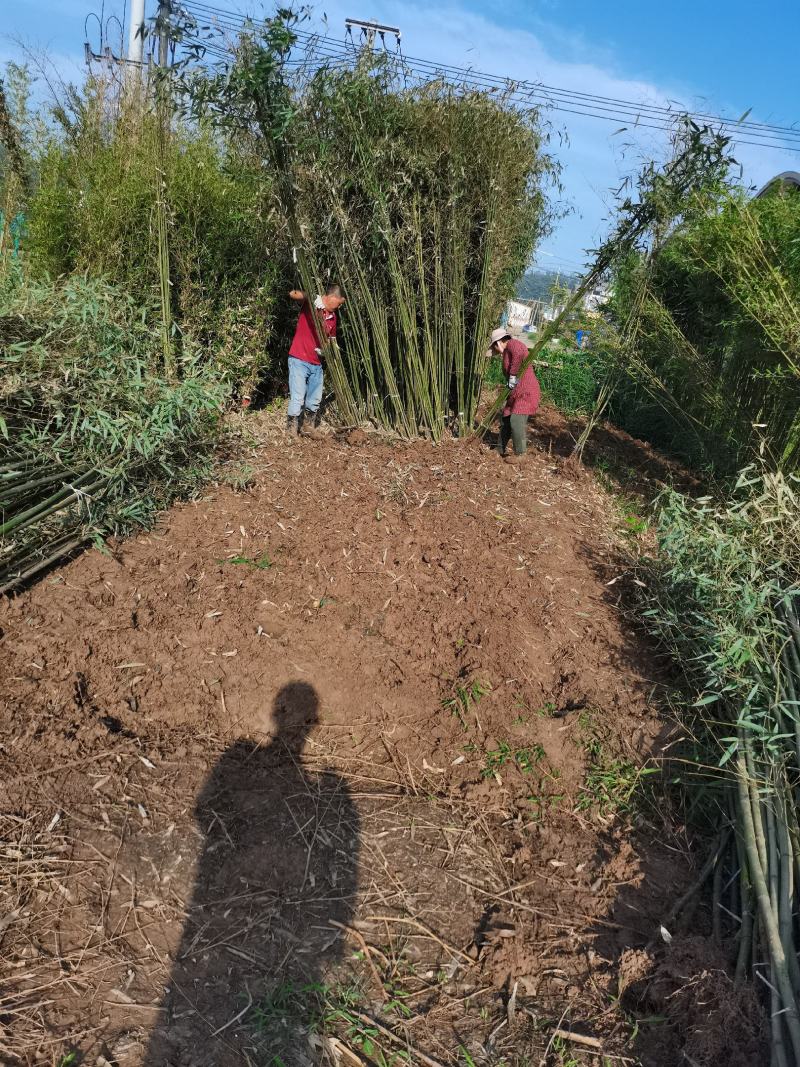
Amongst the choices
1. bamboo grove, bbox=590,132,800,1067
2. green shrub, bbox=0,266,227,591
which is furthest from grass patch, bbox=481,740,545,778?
green shrub, bbox=0,266,227,591

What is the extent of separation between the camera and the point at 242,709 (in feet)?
9.43

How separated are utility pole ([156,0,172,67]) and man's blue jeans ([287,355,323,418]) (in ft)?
6.81

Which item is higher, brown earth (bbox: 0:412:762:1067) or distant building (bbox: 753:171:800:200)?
distant building (bbox: 753:171:800:200)

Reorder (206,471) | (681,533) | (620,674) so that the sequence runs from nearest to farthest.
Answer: (620,674), (681,533), (206,471)

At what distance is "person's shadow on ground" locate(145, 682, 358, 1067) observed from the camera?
1.79 m

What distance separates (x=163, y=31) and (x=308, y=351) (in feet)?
6.95

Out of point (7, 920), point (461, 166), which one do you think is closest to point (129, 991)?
point (7, 920)

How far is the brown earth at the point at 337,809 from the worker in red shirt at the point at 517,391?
5.22 ft

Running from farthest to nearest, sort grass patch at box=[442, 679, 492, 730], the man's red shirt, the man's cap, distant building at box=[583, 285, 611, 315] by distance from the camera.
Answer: distant building at box=[583, 285, 611, 315]
the man's cap
the man's red shirt
grass patch at box=[442, 679, 492, 730]

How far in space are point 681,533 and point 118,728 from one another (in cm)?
268

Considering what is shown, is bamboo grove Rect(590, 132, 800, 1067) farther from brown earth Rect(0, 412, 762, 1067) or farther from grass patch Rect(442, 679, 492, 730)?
grass patch Rect(442, 679, 492, 730)

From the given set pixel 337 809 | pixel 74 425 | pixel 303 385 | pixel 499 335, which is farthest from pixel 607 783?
pixel 303 385

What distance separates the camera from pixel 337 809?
2.55 meters

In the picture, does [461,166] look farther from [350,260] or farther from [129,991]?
[129,991]
